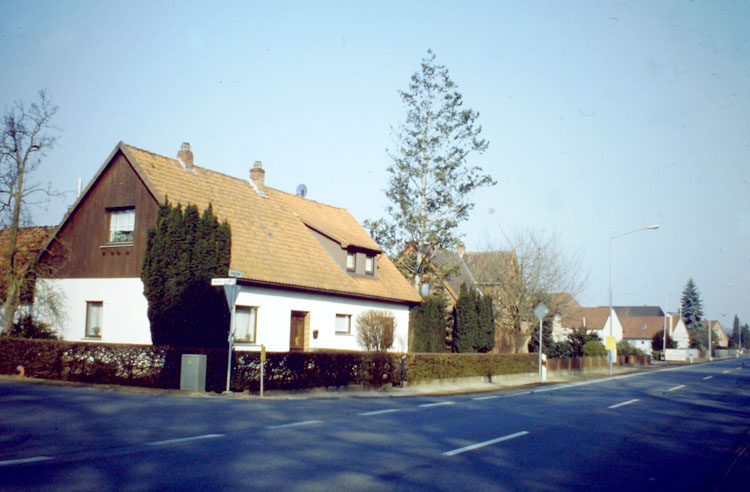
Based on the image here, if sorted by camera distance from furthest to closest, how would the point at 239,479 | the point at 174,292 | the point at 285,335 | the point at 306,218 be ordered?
the point at 306,218, the point at 285,335, the point at 174,292, the point at 239,479

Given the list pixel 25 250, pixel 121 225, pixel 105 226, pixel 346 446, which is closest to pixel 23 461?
pixel 346 446

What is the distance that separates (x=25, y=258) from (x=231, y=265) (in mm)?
8603

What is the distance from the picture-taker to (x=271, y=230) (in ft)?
89.7

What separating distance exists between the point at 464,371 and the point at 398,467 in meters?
20.2

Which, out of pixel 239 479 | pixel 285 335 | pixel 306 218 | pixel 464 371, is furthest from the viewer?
pixel 306 218

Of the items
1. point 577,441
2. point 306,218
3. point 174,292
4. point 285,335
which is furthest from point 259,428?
point 306,218

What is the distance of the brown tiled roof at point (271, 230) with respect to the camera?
949 inches

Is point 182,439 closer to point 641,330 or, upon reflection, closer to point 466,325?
point 466,325

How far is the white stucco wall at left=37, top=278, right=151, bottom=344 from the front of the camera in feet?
74.5

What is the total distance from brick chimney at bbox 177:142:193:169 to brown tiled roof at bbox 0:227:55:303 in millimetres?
6189

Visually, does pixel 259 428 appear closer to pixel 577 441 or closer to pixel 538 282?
pixel 577 441

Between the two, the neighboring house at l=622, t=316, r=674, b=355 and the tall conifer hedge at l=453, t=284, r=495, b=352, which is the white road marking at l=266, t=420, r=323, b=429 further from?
the neighboring house at l=622, t=316, r=674, b=355

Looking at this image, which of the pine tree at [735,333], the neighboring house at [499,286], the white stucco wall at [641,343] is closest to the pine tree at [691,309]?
the white stucco wall at [641,343]

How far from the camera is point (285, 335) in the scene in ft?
81.3
